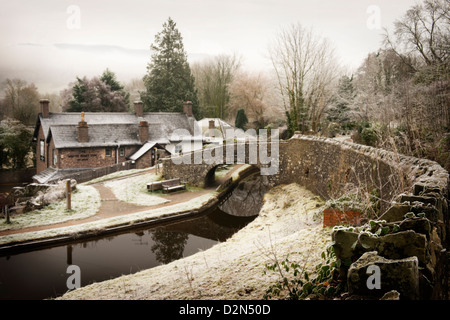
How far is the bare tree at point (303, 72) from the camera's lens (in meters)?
18.6

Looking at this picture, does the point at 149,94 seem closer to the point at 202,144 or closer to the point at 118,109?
the point at 118,109

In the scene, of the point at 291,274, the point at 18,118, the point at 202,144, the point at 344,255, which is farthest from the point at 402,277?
the point at 18,118

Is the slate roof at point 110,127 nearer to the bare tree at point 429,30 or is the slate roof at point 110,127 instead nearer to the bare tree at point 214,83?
the bare tree at point 214,83

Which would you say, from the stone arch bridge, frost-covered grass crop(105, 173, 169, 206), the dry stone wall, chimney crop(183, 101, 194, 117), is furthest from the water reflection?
chimney crop(183, 101, 194, 117)

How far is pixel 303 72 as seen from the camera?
19125mm

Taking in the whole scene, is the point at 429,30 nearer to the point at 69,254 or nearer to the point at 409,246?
the point at 409,246

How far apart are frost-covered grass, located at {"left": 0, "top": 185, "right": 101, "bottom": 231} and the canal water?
1.85 metres

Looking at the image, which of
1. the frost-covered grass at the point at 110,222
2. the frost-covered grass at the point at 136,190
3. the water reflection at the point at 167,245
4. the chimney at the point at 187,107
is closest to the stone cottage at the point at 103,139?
the chimney at the point at 187,107

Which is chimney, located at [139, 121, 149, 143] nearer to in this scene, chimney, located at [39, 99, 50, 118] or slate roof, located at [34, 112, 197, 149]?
slate roof, located at [34, 112, 197, 149]

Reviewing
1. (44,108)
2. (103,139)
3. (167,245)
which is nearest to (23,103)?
(44,108)

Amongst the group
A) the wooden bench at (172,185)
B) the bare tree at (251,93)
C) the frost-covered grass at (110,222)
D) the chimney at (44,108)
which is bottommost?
the frost-covered grass at (110,222)

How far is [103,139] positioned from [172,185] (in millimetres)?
8128
